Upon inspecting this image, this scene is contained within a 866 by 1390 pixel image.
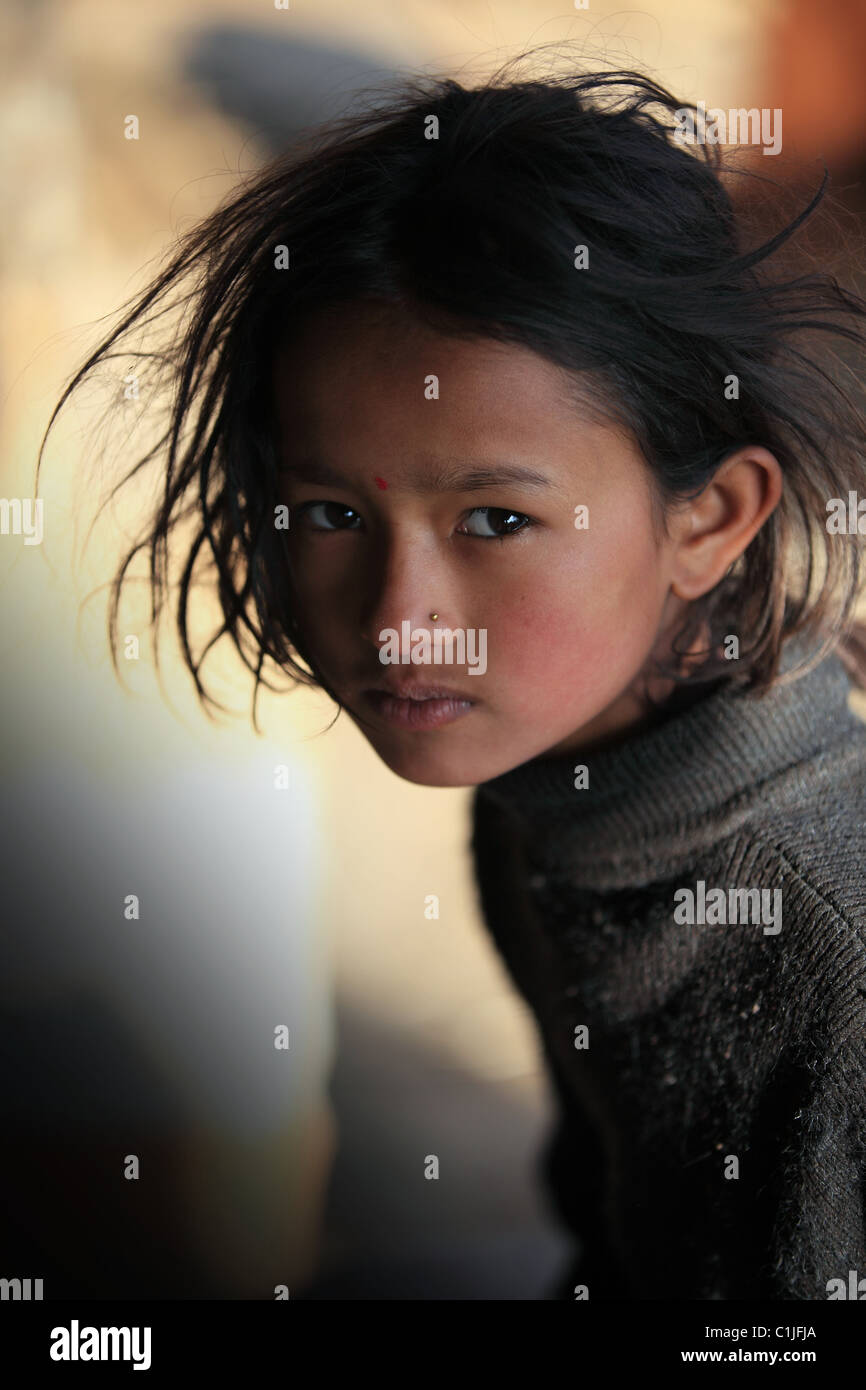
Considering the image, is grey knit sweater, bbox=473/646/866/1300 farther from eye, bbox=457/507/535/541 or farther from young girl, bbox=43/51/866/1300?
eye, bbox=457/507/535/541

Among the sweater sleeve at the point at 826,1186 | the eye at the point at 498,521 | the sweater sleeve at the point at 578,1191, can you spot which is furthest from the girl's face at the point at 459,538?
the sweater sleeve at the point at 578,1191

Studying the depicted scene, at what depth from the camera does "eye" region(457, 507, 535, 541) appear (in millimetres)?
432

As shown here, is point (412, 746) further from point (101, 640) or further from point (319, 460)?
point (101, 640)

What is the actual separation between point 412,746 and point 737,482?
0.17m

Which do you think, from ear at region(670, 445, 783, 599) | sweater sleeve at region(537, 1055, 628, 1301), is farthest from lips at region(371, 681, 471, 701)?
sweater sleeve at region(537, 1055, 628, 1301)

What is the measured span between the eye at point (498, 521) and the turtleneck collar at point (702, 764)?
119 mm

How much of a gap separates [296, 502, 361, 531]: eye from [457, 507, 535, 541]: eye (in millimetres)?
47

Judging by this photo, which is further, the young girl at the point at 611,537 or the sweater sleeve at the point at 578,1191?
the sweater sleeve at the point at 578,1191

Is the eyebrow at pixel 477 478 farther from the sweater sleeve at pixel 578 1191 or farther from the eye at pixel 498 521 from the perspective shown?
the sweater sleeve at pixel 578 1191

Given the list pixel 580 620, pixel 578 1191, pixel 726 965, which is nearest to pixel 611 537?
pixel 580 620

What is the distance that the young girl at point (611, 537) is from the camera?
1.38 ft

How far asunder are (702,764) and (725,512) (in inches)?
4.1

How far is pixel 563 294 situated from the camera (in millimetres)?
415
